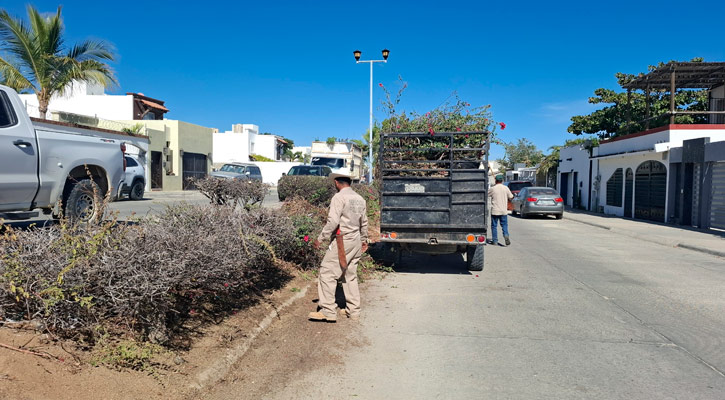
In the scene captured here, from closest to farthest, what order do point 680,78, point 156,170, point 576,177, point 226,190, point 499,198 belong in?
point 226,190 < point 499,198 < point 680,78 < point 576,177 < point 156,170

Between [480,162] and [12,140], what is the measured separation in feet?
22.3

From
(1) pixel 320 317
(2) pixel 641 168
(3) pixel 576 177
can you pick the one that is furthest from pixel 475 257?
(3) pixel 576 177

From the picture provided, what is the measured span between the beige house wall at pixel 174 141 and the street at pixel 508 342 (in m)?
26.7

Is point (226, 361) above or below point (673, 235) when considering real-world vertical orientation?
below

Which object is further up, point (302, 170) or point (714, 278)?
point (302, 170)

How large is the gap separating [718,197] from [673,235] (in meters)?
2.57

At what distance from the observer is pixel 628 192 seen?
23.1 meters

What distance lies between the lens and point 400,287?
25.9 feet

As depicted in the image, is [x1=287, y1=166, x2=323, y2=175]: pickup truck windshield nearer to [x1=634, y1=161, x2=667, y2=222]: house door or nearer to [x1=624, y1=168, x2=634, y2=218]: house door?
[x1=634, y1=161, x2=667, y2=222]: house door

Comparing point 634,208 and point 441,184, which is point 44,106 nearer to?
point 441,184

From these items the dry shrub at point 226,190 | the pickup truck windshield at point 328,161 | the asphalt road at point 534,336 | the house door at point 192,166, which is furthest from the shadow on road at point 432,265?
the house door at point 192,166

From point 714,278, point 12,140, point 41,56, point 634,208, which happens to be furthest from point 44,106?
point 634,208

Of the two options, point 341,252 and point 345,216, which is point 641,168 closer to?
point 345,216

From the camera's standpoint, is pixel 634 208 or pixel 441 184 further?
pixel 634 208
